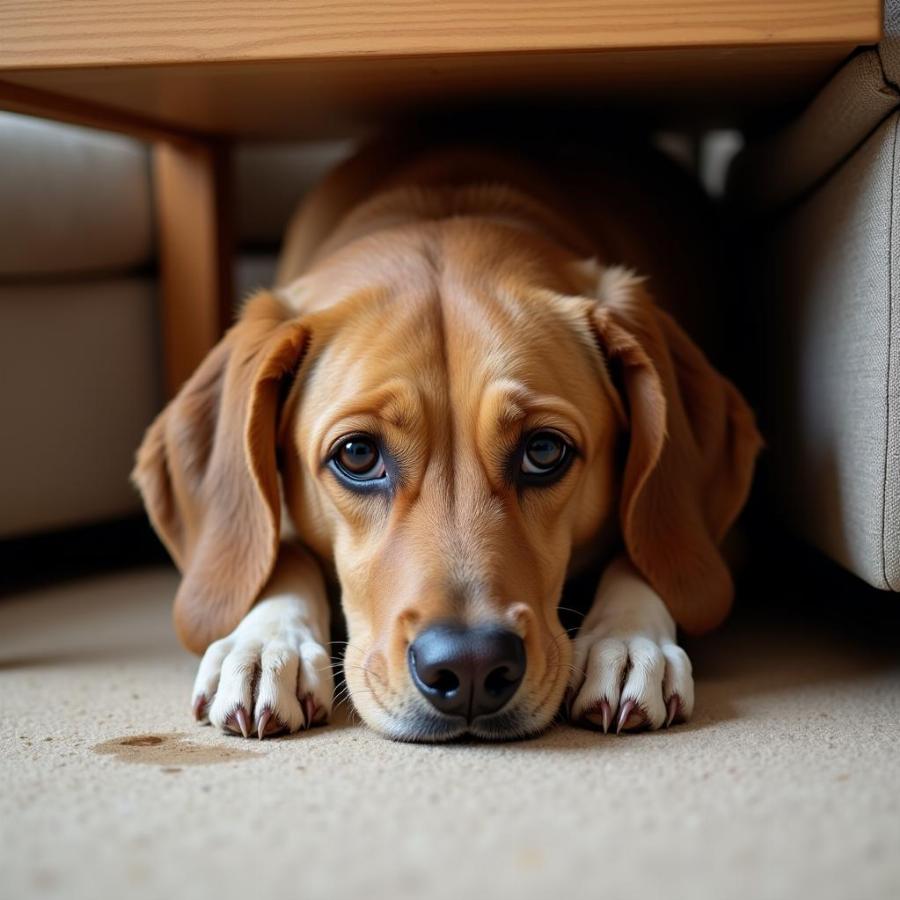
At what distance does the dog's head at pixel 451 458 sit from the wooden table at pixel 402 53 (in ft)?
1.28

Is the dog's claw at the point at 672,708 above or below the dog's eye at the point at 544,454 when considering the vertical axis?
below

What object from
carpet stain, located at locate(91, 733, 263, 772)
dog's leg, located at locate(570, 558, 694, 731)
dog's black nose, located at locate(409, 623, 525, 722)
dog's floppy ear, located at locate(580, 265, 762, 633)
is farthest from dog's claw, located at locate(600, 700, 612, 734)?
carpet stain, located at locate(91, 733, 263, 772)

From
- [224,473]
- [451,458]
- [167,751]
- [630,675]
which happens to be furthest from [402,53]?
[167,751]

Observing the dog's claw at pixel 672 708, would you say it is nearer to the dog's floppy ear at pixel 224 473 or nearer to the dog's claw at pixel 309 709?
the dog's claw at pixel 309 709

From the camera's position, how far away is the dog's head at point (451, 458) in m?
1.87

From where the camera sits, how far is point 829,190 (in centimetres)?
244

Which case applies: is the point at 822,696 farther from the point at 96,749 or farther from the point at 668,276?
the point at 668,276

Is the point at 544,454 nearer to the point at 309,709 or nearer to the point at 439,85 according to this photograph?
the point at 309,709

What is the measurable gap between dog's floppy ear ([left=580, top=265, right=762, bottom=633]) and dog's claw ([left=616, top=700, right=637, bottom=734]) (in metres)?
0.40

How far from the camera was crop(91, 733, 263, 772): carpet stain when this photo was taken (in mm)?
1792

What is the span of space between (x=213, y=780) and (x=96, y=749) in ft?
0.94

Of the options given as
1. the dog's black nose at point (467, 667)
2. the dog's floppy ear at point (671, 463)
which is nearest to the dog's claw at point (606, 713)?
the dog's black nose at point (467, 667)

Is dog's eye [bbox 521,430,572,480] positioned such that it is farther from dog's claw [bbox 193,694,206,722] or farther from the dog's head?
dog's claw [bbox 193,694,206,722]

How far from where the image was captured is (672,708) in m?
1.93
